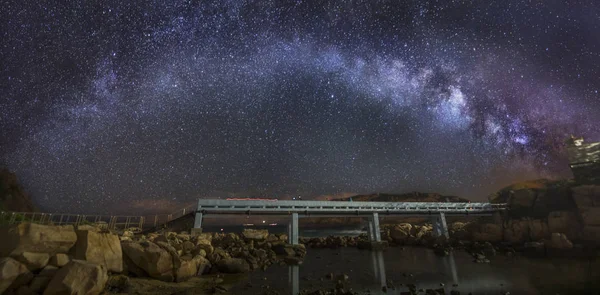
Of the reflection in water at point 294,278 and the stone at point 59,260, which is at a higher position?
the stone at point 59,260

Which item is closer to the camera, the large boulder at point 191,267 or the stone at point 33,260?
the stone at point 33,260

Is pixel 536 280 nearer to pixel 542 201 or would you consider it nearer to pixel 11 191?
pixel 542 201

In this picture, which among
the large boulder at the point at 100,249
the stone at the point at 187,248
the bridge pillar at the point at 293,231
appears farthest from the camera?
the bridge pillar at the point at 293,231

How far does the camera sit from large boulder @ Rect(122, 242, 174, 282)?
41.8 ft

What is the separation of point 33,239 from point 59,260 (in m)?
1.21

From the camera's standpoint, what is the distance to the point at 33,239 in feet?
31.4

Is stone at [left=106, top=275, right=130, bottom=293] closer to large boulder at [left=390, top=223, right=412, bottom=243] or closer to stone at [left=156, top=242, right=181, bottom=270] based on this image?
stone at [left=156, top=242, right=181, bottom=270]

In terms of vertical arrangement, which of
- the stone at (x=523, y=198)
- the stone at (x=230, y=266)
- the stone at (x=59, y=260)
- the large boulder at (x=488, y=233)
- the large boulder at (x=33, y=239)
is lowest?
the stone at (x=230, y=266)

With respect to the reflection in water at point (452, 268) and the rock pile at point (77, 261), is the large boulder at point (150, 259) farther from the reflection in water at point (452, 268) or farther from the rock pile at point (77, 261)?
the reflection in water at point (452, 268)

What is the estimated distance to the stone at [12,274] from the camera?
8367 millimetres

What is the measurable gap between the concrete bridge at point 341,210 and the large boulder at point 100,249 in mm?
12843

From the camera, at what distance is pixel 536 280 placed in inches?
612

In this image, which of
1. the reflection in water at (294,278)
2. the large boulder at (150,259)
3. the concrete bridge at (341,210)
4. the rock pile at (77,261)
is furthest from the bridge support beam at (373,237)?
the large boulder at (150,259)

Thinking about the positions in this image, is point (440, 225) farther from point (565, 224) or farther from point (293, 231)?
point (293, 231)
